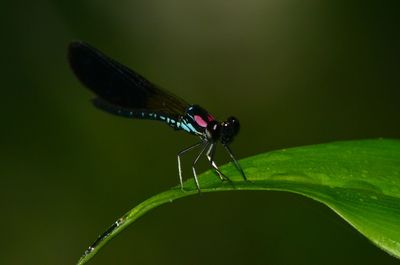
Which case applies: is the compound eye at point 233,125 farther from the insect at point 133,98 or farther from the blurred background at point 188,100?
the blurred background at point 188,100

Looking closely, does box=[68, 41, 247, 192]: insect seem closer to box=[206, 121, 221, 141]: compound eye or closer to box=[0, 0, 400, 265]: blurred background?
box=[206, 121, 221, 141]: compound eye

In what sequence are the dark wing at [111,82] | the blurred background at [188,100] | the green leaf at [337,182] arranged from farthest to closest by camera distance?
the blurred background at [188,100] < the dark wing at [111,82] < the green leaf at [337,182]

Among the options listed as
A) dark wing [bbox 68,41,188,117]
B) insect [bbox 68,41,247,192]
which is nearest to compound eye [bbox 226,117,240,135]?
insect [bbox 68,41,247,192]

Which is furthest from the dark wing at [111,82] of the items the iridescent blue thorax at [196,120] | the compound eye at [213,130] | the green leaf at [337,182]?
the green leaf at [337,182]

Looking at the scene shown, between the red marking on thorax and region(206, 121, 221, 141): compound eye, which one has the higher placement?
the red marking on thorax

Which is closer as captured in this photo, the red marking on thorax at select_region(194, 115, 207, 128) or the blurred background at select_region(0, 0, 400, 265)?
the red marking on thorax at select_region(194, 115, 207, 128)

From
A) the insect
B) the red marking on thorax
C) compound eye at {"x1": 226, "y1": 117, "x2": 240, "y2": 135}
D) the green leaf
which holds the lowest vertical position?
the green leaf

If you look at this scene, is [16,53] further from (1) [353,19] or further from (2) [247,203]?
(1) [353,19]
